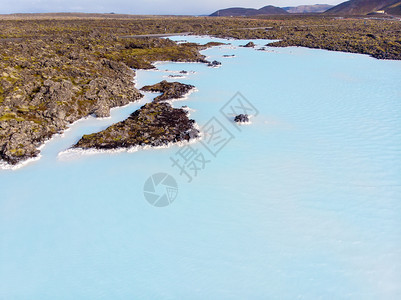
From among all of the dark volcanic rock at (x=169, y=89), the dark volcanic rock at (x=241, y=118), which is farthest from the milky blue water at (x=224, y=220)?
the dark volcanic rock at (x=169, y=89)

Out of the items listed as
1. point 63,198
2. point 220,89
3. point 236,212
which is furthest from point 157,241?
point 220,89

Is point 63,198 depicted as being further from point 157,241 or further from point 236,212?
point 236,212
